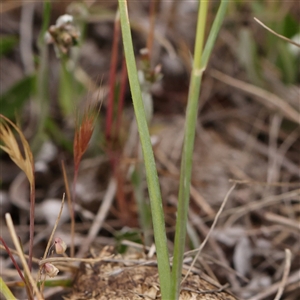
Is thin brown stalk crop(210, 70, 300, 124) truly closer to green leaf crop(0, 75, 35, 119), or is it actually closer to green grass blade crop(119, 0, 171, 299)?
green leaf crop(0, 75, 35, 119)

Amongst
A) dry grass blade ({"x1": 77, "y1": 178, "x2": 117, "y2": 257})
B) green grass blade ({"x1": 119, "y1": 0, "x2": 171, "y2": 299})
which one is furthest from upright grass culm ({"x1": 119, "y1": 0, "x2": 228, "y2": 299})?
dry grass blade ({"x1": 77, "y1": 178, "x2": 117, "y2": 257})

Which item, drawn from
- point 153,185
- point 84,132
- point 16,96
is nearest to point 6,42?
point 16,96

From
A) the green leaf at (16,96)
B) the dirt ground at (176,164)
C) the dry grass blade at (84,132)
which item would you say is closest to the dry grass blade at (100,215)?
the dirt ground at (176,164)

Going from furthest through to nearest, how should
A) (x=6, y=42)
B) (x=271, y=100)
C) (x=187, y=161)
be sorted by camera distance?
(x=271, y=100) → (x=6, y=42) → (x=187, y=161)

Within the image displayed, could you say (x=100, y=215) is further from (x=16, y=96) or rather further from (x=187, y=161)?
(x=187, y=161)

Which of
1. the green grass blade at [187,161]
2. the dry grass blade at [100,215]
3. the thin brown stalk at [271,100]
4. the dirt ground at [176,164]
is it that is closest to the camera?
the green grass blade at [187,161]

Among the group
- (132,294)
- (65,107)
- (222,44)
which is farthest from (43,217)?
(222,44)

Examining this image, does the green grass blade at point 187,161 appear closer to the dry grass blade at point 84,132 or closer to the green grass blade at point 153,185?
the green grass blade at point 153,185

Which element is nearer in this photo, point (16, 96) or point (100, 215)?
point (100, 215)
